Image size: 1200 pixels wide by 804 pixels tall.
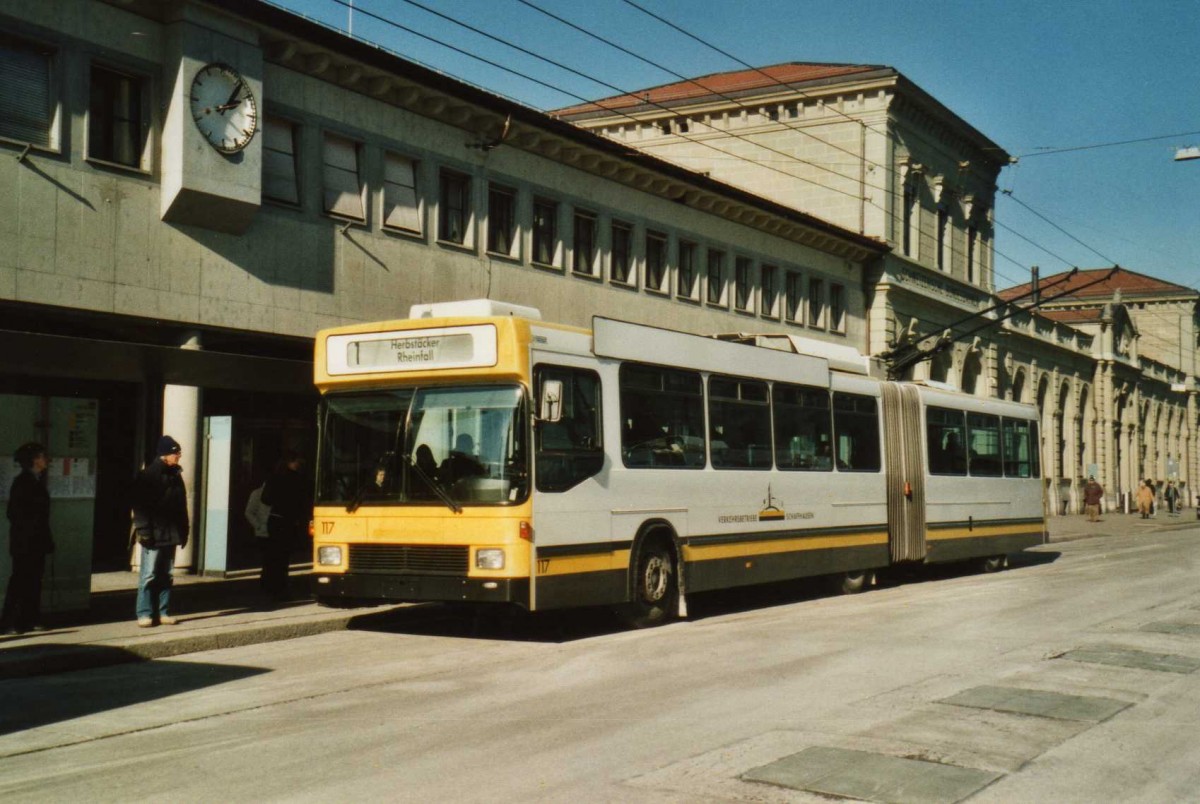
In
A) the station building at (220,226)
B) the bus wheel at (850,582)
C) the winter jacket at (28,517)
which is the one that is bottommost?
the bus wheel at (850,582)

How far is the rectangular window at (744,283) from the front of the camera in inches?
1358

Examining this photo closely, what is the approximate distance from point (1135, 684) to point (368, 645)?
6.81 m

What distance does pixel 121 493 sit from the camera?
809 inches

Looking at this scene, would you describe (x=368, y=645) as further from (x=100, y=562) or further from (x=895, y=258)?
(x=895, y=258)

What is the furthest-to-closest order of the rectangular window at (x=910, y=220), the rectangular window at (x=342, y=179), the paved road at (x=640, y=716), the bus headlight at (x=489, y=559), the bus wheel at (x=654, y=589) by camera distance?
A: 1. the rectangular window at (x=910, y=220)
2. the rectangular window at (x=342, y=179)
3. the bus wheel at (x=654, y=589)
4. the bus headlight at (x=489, y=559)
5. the paved road at (x=640, y=716)

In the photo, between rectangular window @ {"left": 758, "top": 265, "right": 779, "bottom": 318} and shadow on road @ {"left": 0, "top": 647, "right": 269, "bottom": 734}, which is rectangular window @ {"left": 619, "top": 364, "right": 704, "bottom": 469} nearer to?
shadow on road @ {"left": 0, "top": 647, "right": 269, "bottom": 734}

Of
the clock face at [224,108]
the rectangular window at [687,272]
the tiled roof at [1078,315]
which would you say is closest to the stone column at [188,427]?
the clock face at [224,108]

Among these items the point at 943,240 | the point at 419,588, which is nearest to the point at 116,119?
the point at 419,588

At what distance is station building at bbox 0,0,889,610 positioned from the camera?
52.4ft

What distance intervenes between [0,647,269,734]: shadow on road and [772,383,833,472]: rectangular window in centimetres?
775

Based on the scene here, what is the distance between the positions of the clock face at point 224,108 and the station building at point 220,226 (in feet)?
0.10

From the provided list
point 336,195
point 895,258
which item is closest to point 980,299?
point 895,258

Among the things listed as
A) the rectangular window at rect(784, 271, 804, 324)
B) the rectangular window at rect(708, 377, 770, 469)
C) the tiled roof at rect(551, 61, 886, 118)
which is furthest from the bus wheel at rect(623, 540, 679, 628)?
the tiled roof at rect(551, 61, 886, 118)

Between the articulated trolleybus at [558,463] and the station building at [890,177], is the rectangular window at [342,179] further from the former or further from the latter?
the station building at [890,177]
